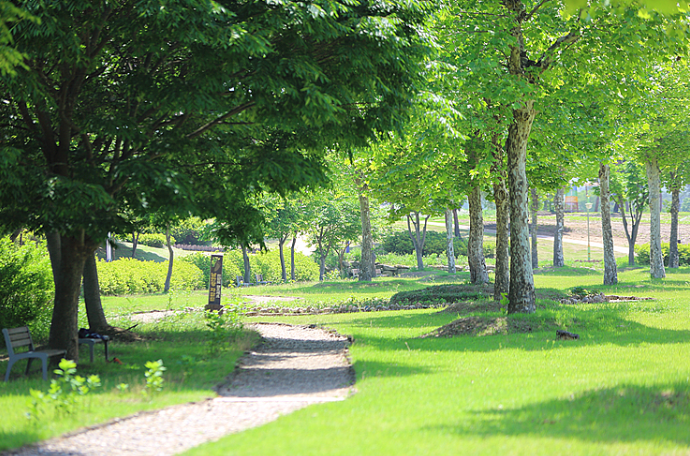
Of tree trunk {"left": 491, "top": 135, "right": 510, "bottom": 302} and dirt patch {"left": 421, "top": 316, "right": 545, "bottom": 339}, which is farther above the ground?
tree trunk {"left": 491, "top": 135, "right": 510, "bottom": 302}

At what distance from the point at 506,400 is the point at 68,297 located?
7.41m

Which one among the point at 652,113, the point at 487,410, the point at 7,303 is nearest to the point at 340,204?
the point at 652,113

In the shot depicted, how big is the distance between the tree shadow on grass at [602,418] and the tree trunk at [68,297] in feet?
23.1

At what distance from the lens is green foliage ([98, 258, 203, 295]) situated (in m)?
29.0

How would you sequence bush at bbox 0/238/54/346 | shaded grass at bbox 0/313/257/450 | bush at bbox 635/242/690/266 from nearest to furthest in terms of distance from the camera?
1. shaded grass at bbox 0/313/257/450
2. bush at bbox 0/238/54/346
3. bush at bbox 635/242/690/266

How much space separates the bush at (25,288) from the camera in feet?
42.3

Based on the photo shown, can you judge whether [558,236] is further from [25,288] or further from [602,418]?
[602,418]

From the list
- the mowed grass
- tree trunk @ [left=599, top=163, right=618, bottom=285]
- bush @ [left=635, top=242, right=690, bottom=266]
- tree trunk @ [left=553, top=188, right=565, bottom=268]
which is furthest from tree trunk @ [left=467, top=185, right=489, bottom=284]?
bush @ [left=635, top=242, right=690, bottom=266]

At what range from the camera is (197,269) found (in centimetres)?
3428

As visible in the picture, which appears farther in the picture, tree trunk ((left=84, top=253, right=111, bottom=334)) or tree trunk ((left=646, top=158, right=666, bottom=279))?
tree trunk ((left=646, top=158, right=666, bottom=279))

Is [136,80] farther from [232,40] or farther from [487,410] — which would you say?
[487,410]

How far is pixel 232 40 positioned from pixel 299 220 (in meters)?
26.6

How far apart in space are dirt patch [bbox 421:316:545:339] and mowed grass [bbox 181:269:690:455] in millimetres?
426

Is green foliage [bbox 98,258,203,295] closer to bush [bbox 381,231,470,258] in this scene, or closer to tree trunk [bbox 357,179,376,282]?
tree trunk [bbox 357,179,376,282]
